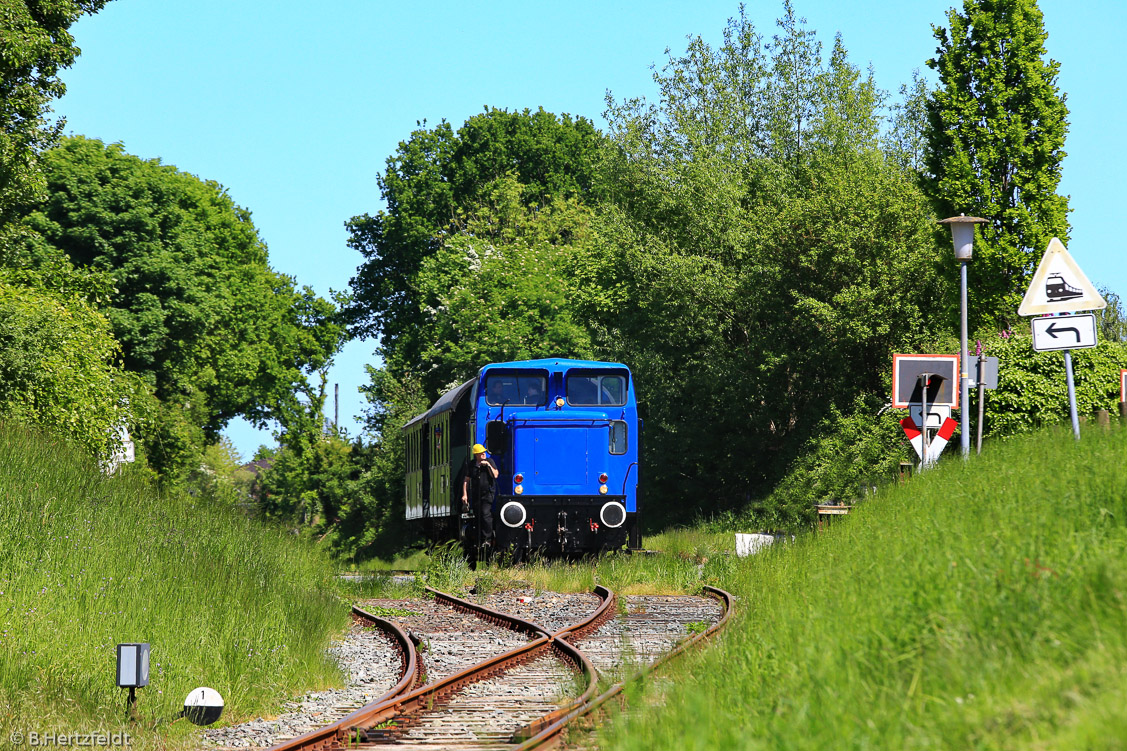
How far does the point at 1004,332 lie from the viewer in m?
26.7

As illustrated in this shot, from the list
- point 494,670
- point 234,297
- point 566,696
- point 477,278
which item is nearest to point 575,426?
point 494,670

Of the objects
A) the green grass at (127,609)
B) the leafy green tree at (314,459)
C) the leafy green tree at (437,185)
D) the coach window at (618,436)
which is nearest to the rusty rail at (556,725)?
the green grass at (127,609)

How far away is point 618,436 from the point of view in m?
22.5

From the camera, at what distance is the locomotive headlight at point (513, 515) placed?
2186cm

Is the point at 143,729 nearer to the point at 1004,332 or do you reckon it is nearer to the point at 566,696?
the point at 566,696

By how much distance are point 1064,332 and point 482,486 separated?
11.7 meters

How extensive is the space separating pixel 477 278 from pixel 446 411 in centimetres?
2707

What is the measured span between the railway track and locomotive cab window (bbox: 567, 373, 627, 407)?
19.4ft

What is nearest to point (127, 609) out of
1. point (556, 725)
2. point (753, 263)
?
point (556, 725)

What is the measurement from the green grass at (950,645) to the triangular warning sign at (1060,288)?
307 centimetres

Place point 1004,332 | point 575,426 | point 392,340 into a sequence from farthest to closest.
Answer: point 392,340
point 1004,332
point 575,426

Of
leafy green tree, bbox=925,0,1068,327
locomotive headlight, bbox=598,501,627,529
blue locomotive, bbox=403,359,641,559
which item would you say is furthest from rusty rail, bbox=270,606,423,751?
leafy green tree, bbox=925,0,1068,327

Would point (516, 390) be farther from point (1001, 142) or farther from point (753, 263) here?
point (753, 263)

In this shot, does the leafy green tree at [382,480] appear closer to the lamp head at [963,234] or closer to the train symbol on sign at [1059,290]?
the lamp head at [963,234]
